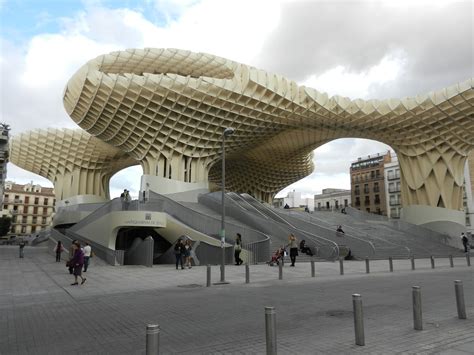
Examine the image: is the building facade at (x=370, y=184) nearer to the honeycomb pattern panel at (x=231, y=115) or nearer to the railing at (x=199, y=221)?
the honeycomb pattern panel at (x=231, y=115)

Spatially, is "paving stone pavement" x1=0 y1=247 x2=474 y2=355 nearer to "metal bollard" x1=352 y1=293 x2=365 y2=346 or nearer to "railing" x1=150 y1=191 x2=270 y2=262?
"metal bollard" x1=352 y1=293 x2=365 y2=346

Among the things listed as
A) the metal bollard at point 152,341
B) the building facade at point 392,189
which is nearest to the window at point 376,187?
the building facade at point 392,189

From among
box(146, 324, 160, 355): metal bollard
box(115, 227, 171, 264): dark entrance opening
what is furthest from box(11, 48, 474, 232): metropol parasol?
box(146, 324, 160, 355): metal bollard

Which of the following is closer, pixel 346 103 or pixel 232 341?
pixel 232 341

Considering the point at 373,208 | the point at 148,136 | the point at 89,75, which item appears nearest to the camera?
the point at 89,75

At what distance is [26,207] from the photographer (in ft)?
301

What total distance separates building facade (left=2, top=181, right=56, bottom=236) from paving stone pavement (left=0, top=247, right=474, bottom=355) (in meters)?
86.8

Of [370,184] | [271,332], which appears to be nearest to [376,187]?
[370,184]

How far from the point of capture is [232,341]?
18.8 ft

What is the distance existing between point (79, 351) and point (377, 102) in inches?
1530

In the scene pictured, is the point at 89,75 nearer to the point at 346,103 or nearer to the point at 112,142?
the point at 112,142

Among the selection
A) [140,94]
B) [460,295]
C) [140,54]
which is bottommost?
[460,295]

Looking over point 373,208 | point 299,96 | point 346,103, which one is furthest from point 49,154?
point 373,208

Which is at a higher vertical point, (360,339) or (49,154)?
(49,154)
